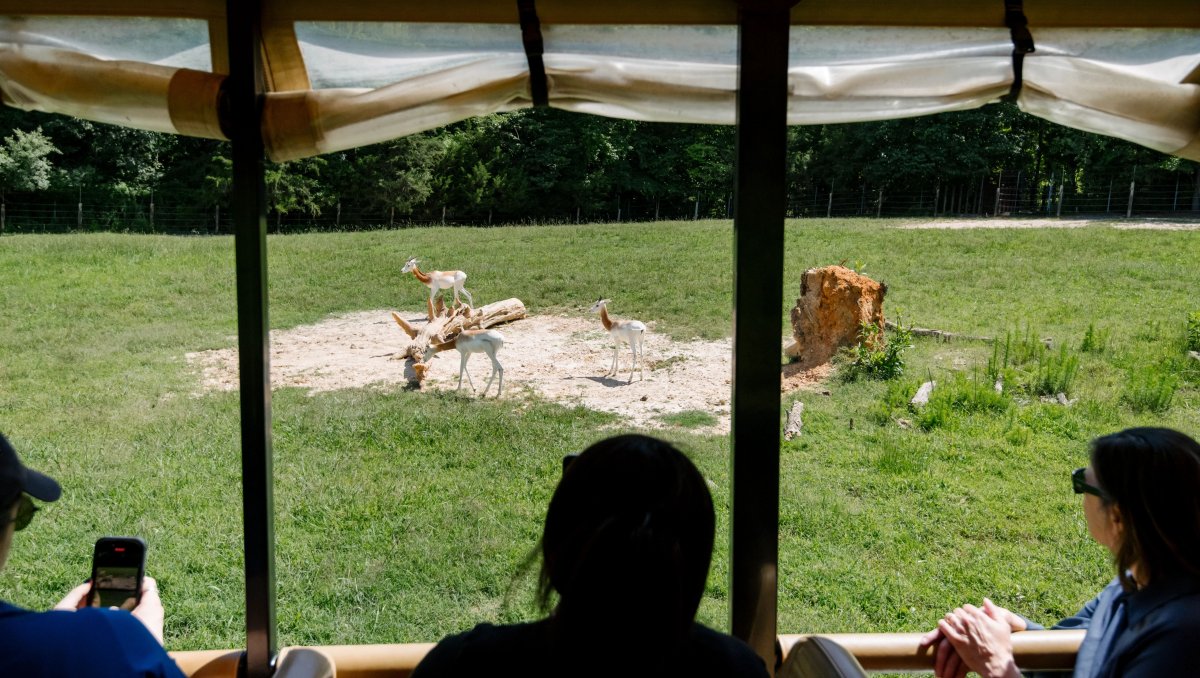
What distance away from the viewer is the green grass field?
5.11 m

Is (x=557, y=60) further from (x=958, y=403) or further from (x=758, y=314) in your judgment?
(x=958, y=403)

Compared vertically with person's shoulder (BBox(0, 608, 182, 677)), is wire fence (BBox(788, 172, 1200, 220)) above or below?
above

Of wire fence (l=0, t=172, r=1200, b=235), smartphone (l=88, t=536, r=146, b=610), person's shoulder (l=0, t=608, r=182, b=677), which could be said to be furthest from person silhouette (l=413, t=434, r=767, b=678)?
wire fence (l=0, t=172, r=1200, b=235)

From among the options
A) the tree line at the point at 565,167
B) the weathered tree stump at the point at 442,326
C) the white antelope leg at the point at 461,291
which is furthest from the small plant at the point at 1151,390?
the tree line at the point at 565,167

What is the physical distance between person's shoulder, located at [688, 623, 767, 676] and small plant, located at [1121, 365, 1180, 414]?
7.56m

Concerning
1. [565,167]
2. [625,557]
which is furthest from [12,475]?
[565,167]

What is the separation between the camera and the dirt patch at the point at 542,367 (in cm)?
776

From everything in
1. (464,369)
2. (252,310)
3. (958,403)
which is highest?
(252,310)

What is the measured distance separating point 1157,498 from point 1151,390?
7.07 m

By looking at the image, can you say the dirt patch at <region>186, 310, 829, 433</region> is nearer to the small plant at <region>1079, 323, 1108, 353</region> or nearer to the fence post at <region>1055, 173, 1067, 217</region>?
the small plant at <region>1079, 323, 1108, 353</region>

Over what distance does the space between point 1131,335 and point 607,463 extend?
29.9 feet

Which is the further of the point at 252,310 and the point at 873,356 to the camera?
the point at 873,356

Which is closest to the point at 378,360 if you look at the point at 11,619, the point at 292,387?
the point at 292,387

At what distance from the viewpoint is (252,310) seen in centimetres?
214
